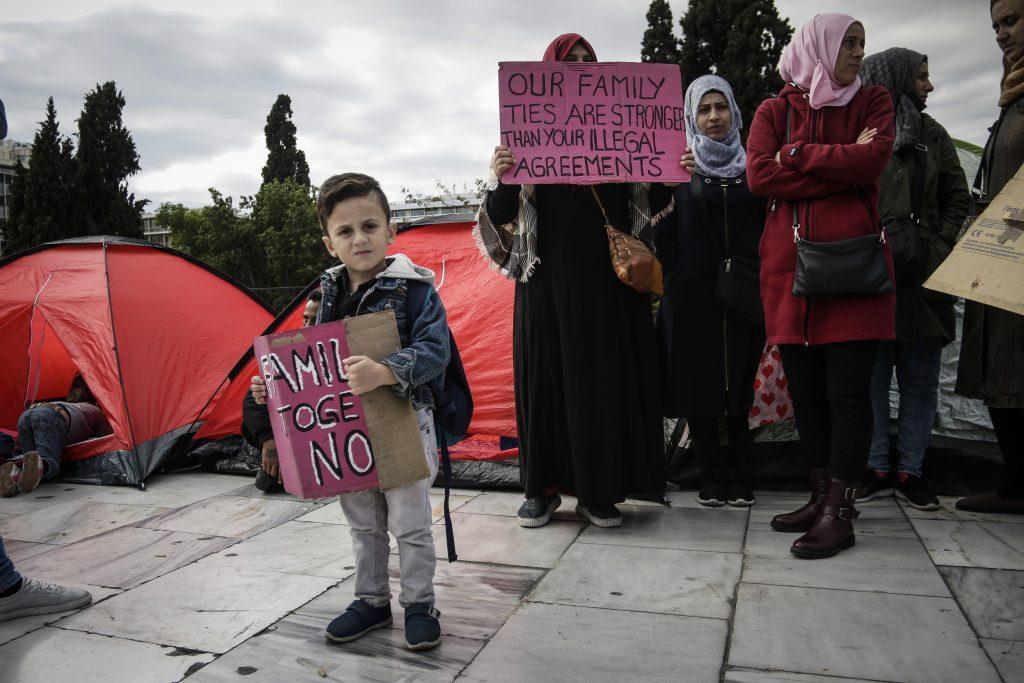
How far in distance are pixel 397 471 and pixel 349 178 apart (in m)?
0.86

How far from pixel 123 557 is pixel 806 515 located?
2.84m

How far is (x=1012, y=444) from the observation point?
10.3ft

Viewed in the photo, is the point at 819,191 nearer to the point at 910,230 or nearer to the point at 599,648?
the point at 910,230

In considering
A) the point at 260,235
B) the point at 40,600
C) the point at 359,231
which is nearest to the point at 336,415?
the point at 359,231

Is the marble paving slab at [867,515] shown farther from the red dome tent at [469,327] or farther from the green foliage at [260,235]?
the green foliage at [260,235]

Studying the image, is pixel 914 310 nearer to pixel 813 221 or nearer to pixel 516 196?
pixel 813 221

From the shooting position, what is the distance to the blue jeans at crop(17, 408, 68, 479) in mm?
4430

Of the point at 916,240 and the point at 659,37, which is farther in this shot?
the point at 659,37

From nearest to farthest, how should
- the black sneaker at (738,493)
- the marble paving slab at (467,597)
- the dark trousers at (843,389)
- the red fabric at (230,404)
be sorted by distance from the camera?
the marble paving slab at (467,597) < the dark trousers at (843,389) < the black sneaker at (738,493) < the red fabric at (230,404)

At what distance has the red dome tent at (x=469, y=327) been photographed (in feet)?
14.2

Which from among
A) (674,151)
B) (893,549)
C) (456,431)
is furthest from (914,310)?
(456,431)

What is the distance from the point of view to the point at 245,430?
7.06 feet

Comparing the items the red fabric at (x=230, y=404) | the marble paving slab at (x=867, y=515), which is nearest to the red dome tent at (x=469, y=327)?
the red fabric at (x=230, y=404)

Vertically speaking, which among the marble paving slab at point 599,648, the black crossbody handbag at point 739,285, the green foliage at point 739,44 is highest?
the green foliage at point 739,44
